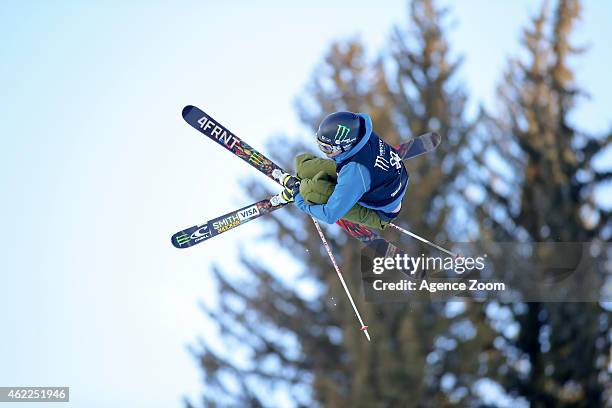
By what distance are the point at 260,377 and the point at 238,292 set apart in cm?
201

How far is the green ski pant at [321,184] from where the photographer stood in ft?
32.2

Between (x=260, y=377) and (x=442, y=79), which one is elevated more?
(x=442, y=79)

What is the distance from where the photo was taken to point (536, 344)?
22.3 metres

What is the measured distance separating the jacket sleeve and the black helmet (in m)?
0.23

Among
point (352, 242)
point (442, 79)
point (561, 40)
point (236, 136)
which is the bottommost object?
point (236, 136)

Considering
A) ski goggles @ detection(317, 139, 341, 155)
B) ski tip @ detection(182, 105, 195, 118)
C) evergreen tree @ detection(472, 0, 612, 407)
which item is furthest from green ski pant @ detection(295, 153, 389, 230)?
evergreen tree @ detection(472, 0, 612, 407)

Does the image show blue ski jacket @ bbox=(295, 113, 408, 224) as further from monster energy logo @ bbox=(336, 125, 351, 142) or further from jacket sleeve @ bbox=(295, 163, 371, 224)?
monster energy logo @ bbox=(336, 125, 351, 142)

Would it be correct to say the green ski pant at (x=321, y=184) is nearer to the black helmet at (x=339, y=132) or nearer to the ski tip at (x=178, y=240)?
the black helmet at (x=339, y=132)

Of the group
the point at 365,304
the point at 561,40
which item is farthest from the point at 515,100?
the point at 365,304

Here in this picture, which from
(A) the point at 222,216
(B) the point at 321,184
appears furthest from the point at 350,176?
(A) the point at 222,216

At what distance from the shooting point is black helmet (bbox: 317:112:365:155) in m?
9.35

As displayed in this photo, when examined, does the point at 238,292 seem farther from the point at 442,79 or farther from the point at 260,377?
the point at 442,79

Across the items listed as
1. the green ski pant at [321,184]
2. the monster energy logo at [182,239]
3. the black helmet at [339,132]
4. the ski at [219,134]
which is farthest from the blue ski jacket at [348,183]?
the monster energy logo at [182,239]

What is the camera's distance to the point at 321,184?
987 centimetres
